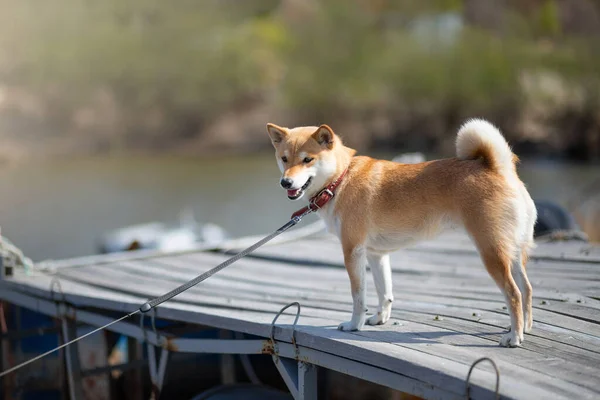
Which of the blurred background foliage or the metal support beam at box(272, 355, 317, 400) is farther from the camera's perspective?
the blurred background foliage

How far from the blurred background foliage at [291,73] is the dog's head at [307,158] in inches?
1490

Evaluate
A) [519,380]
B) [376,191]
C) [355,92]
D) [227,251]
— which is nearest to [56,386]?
[227,251]

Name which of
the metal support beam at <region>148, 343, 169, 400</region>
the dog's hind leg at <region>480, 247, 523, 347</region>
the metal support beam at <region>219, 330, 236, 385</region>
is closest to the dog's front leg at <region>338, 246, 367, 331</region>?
the dog's hind leg at <region>480, 247, 523, 347</region>

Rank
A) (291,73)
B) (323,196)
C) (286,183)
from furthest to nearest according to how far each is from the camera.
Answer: (291,73) < (323,196) < (286,183)

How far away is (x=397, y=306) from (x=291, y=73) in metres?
49.6

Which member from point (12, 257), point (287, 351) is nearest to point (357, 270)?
point (287, 351)

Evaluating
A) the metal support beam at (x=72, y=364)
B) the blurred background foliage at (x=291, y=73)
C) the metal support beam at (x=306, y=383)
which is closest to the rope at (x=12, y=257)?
→ the metal support beam at (x=72, y=364)

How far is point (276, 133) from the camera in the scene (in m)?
4.15

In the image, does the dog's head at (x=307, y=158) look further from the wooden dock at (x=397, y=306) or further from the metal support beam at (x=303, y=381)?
the metal support beam at (x=303, y=381)

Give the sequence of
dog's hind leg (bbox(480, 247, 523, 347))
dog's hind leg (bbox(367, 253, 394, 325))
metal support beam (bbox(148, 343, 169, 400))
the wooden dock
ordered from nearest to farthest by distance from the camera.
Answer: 1. the wooden dock
2. dog's hind leg (bbox(480, 247, 523, 347))
3. dog's hind leg (bbox(367, 253, 394, 325))
4. metal support beam (bbox(148, 343, 169, 400))

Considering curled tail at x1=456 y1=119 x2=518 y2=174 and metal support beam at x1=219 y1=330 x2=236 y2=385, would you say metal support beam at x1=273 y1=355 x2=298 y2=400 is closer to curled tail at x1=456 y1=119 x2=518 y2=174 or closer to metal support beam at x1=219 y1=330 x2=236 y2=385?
curled tail at x1=456 y1=119 x2=518 y2=174

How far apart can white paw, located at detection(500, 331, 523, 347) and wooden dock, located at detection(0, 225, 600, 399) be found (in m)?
0.05

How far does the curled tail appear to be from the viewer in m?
3.83

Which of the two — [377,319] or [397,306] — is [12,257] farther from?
[377,319]
